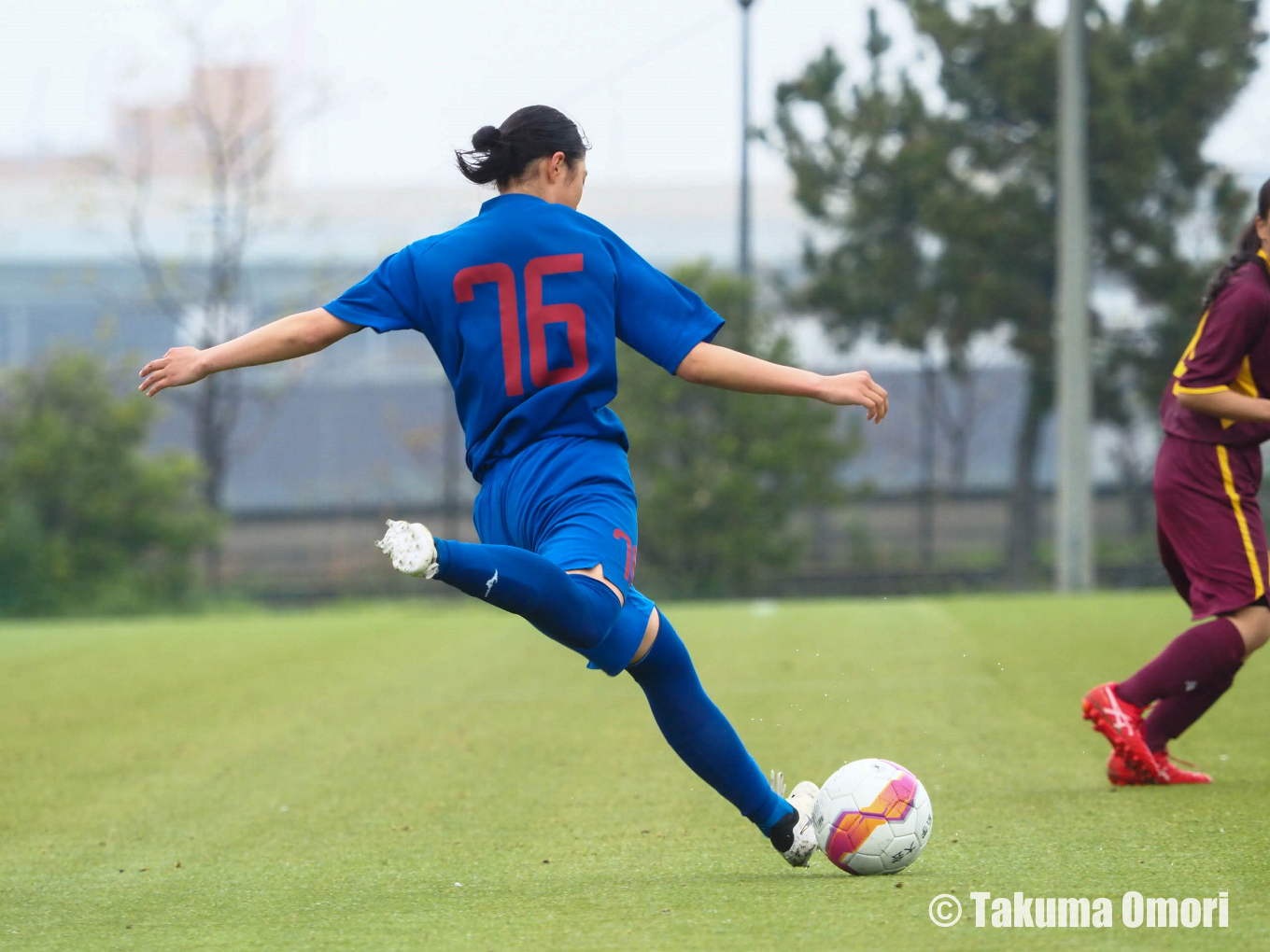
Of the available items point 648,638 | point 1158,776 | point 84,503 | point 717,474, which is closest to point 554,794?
point 648,638

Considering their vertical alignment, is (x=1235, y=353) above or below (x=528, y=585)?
above

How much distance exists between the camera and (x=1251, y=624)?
14.9 feet

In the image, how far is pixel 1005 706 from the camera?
657 centimetres

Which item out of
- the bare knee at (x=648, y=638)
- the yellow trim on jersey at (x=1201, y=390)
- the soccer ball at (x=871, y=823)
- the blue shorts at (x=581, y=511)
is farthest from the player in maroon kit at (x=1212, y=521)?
the blue shorts at (x=581, y=511)

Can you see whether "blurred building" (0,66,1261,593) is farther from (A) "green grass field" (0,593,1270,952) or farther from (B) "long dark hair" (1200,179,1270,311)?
(B) "long dark hair" (1200,179,1270,311)

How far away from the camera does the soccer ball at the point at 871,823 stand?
3426 millimetres

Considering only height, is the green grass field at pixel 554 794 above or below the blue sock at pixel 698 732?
below

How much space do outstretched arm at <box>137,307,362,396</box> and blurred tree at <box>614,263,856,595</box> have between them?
42.8ft

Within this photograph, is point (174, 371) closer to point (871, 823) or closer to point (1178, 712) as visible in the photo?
point (871, 823)

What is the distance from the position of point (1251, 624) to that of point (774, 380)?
2.16 m

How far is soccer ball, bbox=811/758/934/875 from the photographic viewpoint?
135 inches

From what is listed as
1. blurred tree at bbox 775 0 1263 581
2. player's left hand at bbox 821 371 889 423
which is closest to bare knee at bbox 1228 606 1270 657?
player's left hand at bbox 821 371 889 423

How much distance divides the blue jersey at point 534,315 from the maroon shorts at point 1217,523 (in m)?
1.98

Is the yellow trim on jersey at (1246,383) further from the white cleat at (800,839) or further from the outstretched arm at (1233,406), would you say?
the white cleat at (800,839)
